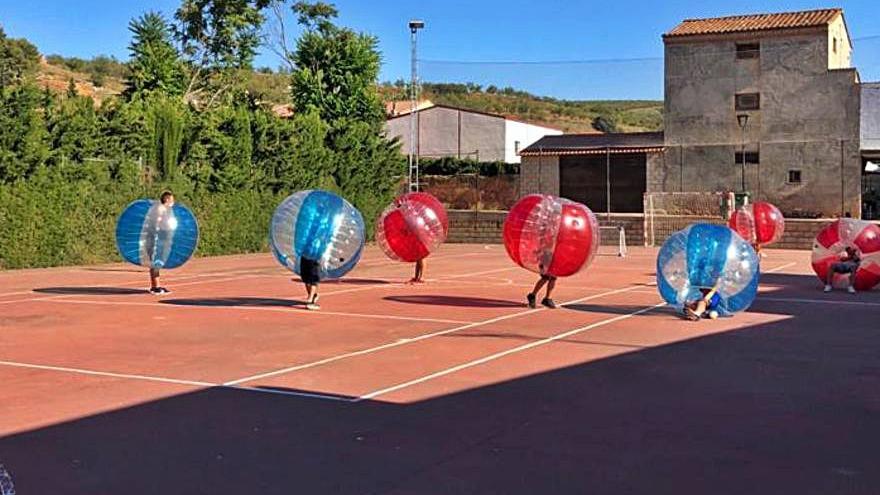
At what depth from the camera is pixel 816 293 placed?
706 inches

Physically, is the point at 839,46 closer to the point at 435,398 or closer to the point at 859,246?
the point at 859,246

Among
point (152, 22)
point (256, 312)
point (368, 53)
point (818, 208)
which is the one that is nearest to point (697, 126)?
point (818, 208)

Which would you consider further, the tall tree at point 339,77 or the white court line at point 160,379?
the tall tree at point 339,77

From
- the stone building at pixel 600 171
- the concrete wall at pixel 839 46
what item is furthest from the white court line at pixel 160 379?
the concrete wall at pixel 839 46

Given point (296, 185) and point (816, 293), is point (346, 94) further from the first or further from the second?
point (816, 293)

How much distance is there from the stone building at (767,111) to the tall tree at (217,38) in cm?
2031

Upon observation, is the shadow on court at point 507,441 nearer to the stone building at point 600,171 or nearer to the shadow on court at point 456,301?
the shadow on court at point 456,301

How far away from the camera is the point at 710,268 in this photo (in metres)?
13.7

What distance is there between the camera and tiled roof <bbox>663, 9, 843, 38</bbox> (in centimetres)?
4391

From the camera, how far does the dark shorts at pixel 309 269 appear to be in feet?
46.5

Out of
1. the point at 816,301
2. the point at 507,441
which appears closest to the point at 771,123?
the point at 816,301

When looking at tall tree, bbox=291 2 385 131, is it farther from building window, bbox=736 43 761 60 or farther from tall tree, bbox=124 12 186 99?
building window, bbox=736 43 761 60

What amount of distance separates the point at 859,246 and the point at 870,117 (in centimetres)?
2792

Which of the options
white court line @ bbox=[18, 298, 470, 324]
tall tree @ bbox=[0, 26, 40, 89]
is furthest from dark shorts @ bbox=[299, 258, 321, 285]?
tall tree @ bbox=[0, 26, 40, 89]
